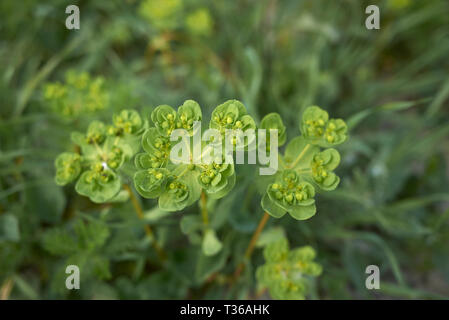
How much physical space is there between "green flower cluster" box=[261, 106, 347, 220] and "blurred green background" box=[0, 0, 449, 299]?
0.17 meters

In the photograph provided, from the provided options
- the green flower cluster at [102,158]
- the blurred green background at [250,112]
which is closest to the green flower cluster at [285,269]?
the blurred green background at [250,112]

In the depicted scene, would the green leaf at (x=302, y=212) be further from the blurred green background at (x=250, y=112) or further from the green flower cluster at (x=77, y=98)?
the green flower cluster at (x=77, y=98)

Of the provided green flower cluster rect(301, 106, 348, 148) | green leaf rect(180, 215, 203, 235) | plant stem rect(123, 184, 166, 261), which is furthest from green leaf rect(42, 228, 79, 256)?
green flower cluster rect(301, 106, 348, 148)

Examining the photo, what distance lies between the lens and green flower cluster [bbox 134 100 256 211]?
639mm

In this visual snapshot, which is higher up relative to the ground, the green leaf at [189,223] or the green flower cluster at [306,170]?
the green flower cluster at [306,170]

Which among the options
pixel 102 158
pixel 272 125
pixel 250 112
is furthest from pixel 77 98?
pixel 272 125

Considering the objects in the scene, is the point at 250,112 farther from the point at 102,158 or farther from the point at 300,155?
the point at 102,158

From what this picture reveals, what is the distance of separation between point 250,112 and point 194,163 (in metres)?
0.44

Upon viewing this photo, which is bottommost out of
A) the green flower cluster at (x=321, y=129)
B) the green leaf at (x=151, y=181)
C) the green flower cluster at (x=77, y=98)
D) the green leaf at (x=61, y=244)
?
the green leaf at (x=61, y=244)

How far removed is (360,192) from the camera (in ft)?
3.70

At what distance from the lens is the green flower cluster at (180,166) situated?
0.64 meters

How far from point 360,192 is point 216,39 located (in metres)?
0.82

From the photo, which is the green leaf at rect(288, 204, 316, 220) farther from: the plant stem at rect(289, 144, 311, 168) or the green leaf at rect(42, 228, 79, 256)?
the green leaf at rect(42, 228, 79, 256)
